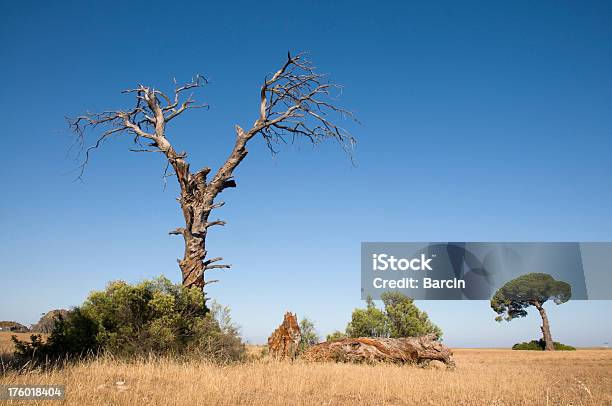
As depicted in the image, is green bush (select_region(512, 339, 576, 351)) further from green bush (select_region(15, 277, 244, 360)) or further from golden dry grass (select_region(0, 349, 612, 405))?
green bush (select_region(15, 277, 244, 360))

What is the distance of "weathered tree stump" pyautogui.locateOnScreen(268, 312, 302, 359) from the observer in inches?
645

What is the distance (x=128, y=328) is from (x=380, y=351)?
897 centimetres

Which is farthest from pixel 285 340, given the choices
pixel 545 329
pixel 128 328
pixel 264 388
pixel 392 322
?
pixel 545 329

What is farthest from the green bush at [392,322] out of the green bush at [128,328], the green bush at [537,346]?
the green bush at [537,346]

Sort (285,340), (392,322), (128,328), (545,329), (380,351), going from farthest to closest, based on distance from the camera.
Answer: (545,329) → (392,322) → (380,351) → (285,340) → (128,328)

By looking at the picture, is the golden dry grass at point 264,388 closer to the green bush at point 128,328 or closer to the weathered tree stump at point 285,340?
the green bush at point 128,328

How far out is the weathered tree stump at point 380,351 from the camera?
55.9ft

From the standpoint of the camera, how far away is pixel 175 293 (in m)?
14.4

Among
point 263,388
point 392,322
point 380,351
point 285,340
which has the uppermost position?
point 392,322

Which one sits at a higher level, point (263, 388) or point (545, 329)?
point (545, 329)

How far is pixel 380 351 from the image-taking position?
1725 centimetres

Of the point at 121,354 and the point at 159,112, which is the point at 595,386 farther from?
the point at 159,112

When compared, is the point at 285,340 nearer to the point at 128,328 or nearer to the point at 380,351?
the point at 380,351

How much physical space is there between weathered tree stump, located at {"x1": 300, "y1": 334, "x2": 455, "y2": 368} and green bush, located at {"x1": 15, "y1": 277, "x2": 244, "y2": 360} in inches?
187
